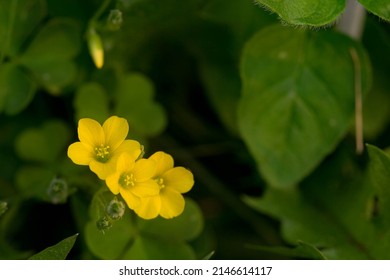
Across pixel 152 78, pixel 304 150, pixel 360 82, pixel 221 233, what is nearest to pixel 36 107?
pixel 152 78

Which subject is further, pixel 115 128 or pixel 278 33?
pixel 278 33

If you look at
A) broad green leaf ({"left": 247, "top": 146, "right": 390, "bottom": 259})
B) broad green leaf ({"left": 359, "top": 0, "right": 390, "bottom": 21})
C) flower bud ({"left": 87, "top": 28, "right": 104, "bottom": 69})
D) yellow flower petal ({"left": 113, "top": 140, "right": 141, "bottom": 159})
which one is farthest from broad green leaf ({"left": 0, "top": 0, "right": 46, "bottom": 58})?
broad green leaf ({"left": 359, "top": 0, "right": 390, "bottom": 21})

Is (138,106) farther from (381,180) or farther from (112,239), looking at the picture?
(381,180)

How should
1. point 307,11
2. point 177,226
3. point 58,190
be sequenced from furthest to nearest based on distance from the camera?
point 177,226
point 58,190
point 307,11

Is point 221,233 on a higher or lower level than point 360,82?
lower

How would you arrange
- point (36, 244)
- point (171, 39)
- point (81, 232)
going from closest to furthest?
point (81, 232)
point (36, 244)
point (171, 39)

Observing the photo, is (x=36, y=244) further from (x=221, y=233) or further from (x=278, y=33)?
(x=278, y=33)

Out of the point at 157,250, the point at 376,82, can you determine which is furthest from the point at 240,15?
the point at 157,250
